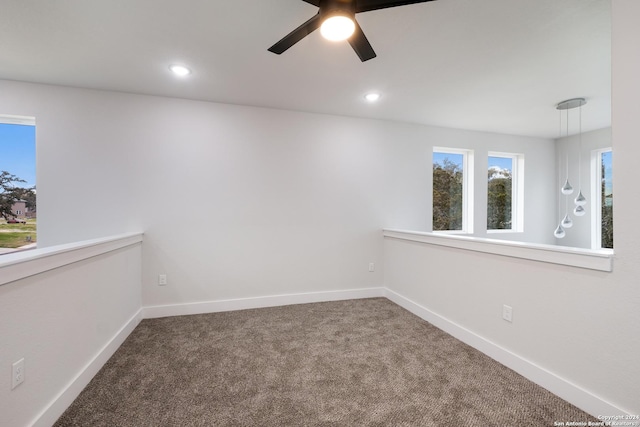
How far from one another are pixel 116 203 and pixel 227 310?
1.67 meters

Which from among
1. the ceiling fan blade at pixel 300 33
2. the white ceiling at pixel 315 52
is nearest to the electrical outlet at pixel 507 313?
the white ceiling at pixel 315 52

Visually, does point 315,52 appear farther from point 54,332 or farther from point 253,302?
point 253,302

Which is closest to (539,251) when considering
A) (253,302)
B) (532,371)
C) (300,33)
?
(532,371)

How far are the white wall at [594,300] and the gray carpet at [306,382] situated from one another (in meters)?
0.22

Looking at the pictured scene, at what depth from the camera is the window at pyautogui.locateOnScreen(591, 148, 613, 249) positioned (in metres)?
4.16

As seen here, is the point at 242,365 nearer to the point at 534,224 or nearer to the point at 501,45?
the point at 501,45

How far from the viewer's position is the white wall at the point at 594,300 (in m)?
1.38

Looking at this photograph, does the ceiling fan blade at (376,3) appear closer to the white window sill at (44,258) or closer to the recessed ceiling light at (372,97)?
the recessed ceiling light at (372,97)

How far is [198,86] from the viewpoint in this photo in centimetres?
276

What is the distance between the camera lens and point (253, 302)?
3.25 metres

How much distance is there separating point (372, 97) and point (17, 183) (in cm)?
378

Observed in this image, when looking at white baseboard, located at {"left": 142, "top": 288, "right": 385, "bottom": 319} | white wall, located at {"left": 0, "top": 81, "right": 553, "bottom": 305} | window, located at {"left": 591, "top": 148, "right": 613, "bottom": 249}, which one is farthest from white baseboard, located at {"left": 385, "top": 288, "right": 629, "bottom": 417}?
window, located at {"left": 591, "top": 148, "right": 613, "bottom": 249}

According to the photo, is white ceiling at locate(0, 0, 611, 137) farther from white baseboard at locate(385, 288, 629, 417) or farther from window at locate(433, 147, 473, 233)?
white baseboard at locate(385, 288, 629, 417)

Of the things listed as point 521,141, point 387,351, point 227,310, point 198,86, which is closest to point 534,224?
point 521,141
